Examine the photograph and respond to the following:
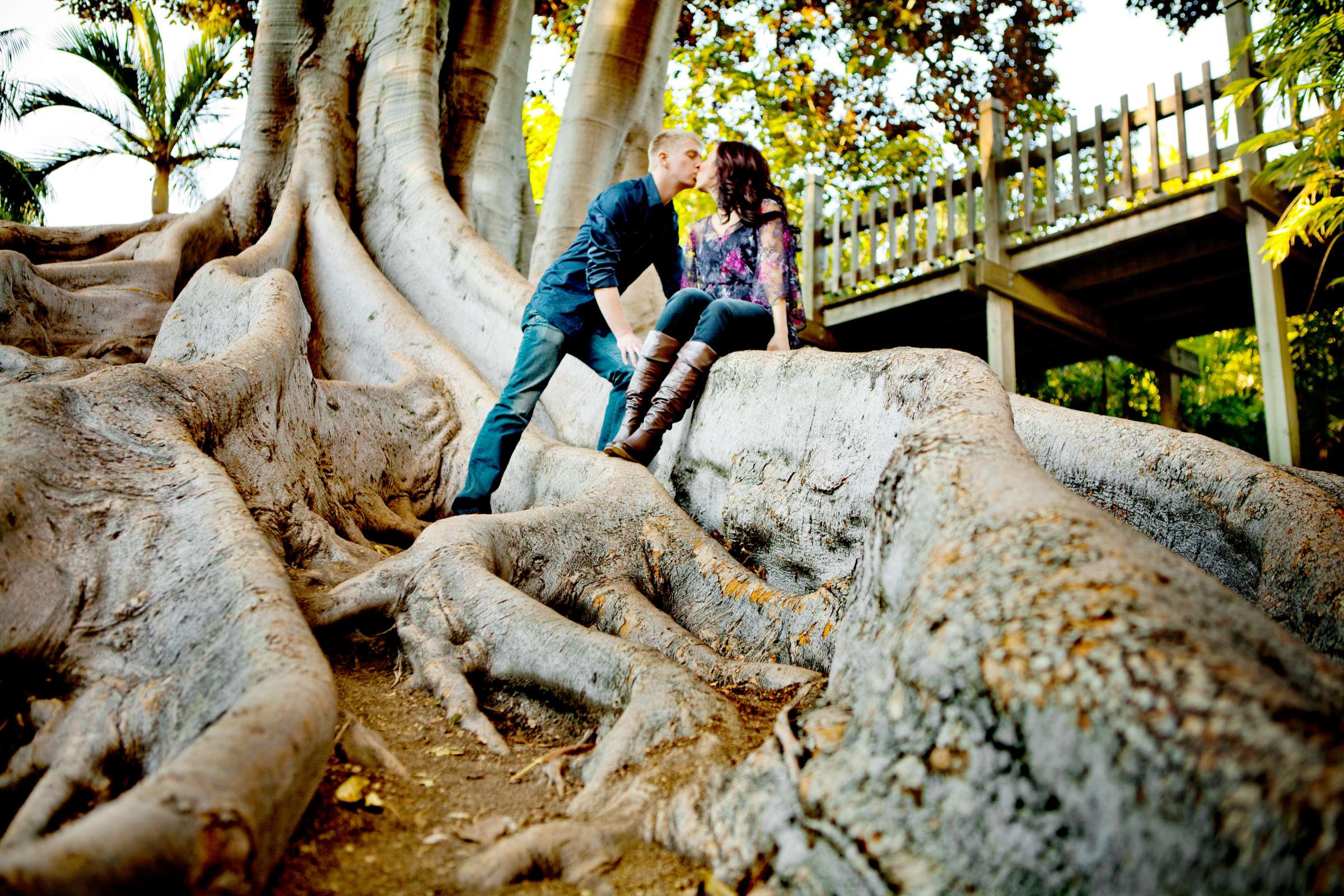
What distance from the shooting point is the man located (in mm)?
3859

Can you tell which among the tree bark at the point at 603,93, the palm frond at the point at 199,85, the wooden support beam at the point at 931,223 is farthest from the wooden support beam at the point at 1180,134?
the palm frond at the point at 199,85

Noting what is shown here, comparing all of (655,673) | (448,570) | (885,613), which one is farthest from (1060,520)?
(448,570)

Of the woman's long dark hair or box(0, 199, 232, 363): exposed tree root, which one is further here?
box(0, 199, 232, 363): exposed tree root

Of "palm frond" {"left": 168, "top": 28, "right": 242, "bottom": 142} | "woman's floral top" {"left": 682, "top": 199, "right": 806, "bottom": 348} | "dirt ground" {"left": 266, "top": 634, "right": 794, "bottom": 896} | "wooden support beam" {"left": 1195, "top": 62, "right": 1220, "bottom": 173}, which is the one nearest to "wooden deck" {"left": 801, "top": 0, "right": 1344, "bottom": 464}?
"wooden support beam" {"left": 1195, "top": 62, "right": 1220, "bottom": 173}

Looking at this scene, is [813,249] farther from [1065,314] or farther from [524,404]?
[524,404]

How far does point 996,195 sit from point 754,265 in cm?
538

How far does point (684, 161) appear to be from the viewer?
156 inches

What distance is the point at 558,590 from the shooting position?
300 centimetres

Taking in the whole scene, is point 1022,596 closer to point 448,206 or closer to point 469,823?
point 469,823

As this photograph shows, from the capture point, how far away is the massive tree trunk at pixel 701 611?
122 cm

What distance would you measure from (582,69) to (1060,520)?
234 inches

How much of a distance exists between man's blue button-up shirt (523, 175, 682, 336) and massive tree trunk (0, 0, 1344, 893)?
0.61 meters

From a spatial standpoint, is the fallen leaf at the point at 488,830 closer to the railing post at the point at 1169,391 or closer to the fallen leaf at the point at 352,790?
the fallen leaf at the point at 352,790

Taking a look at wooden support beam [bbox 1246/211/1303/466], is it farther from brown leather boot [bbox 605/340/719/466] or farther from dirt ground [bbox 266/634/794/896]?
dirt ground [bbox 266/634/794/896]
